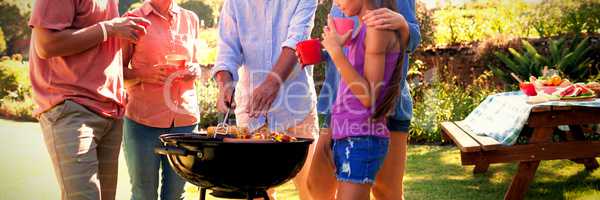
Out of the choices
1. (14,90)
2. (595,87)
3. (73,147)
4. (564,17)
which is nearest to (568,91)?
(595,87)

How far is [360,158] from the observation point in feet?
7.61

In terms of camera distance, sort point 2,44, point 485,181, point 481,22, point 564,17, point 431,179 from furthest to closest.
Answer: point 481,22
point 564,17
point 2,44
point 431,179
point 485,181

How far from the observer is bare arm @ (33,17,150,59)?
8.30 feet

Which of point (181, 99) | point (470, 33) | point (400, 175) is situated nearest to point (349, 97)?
point (400, 175)

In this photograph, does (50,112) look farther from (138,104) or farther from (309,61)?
(309,61)

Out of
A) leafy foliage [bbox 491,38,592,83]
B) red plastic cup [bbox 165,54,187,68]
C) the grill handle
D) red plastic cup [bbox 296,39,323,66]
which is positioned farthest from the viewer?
leafy foliage [bbox 491,38,592,83]

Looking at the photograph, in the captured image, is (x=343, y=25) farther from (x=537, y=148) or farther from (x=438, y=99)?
(x=438, y=99)

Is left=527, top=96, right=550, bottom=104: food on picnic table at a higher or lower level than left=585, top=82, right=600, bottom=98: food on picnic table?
lower

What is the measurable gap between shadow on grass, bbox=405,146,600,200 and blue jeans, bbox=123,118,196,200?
101 inches

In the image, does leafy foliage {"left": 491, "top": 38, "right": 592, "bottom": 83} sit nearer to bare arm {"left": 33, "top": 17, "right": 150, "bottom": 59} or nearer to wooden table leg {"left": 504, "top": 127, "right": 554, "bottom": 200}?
wooden table leg {"left": 504, "top": 127, "right": 554, "bottom": 200}

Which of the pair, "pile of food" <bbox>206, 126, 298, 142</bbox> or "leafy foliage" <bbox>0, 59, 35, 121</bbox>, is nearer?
"pile of food" <bbox>206, 126, 298, 142</bbox>

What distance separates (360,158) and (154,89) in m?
1.22

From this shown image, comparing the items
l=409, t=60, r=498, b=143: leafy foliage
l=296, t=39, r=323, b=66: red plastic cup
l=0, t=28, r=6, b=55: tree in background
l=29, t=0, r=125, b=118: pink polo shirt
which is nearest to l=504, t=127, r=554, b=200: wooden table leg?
l=296, t=39, r=323, b=66: red plastic cup

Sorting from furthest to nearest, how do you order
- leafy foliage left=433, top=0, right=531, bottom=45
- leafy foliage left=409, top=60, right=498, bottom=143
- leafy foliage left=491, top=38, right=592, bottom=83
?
leafy foliage left=433, top=0, right=531, bottom=45, leafy foliage left=409, top=60, right=498, bottom=143, leafy foliage left=491, top=38, right=592, bottom=83
